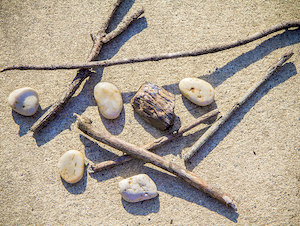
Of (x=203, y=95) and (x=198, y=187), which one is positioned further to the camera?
(x=203, y=95)

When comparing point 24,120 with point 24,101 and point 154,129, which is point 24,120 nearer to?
point 24,101

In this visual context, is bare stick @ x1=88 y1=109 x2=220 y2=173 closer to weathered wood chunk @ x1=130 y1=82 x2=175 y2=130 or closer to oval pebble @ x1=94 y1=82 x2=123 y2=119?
weathered wood chunk @ x1=130 y1=82 x2=175 y2=130

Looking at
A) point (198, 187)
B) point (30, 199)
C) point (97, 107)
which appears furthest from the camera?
point (97, 107)

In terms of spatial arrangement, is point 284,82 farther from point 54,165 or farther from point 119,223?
point 54,165

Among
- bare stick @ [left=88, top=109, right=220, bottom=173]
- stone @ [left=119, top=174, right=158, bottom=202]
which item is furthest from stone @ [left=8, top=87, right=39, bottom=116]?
stone @ [left=119, top=174, right=158, bottom=202]

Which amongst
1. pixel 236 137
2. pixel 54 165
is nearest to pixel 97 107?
pixel 54 165

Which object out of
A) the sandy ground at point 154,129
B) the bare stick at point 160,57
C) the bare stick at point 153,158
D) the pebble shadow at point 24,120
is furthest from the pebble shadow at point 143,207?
the bare stick at point 160,57

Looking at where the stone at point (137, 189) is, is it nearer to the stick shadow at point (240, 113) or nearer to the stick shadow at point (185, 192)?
the stick shadow at point (185, 192)
